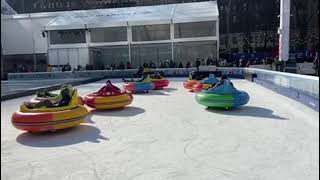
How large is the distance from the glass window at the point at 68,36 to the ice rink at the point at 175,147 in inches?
692

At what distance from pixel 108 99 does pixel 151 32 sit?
15.9 m

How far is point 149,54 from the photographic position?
77.6 ft

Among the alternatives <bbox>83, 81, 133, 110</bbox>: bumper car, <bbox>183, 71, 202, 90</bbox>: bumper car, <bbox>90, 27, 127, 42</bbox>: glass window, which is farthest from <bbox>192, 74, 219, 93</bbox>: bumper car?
<bbox>90, 27, 127, 42</bbox>: glass window

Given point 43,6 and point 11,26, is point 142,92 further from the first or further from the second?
point 43,6

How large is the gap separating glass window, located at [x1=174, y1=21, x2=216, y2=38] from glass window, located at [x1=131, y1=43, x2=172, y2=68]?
1.43 metres

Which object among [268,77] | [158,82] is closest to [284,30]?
[268,77]

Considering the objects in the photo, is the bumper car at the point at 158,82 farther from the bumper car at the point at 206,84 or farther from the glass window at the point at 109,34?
the glass window at the point at 109,34

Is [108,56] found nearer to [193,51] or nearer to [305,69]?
[193,51]

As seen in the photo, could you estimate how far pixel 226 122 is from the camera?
6.19m

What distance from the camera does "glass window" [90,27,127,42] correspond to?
23406 millimetres

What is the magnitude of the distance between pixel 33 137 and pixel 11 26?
25.2m

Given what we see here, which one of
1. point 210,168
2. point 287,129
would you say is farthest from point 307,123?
point 210,168

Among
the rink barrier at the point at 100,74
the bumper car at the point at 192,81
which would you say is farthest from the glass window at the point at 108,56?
the bumper car at the point at 192,81

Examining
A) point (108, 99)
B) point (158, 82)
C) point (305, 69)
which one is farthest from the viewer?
point (305, 69)
